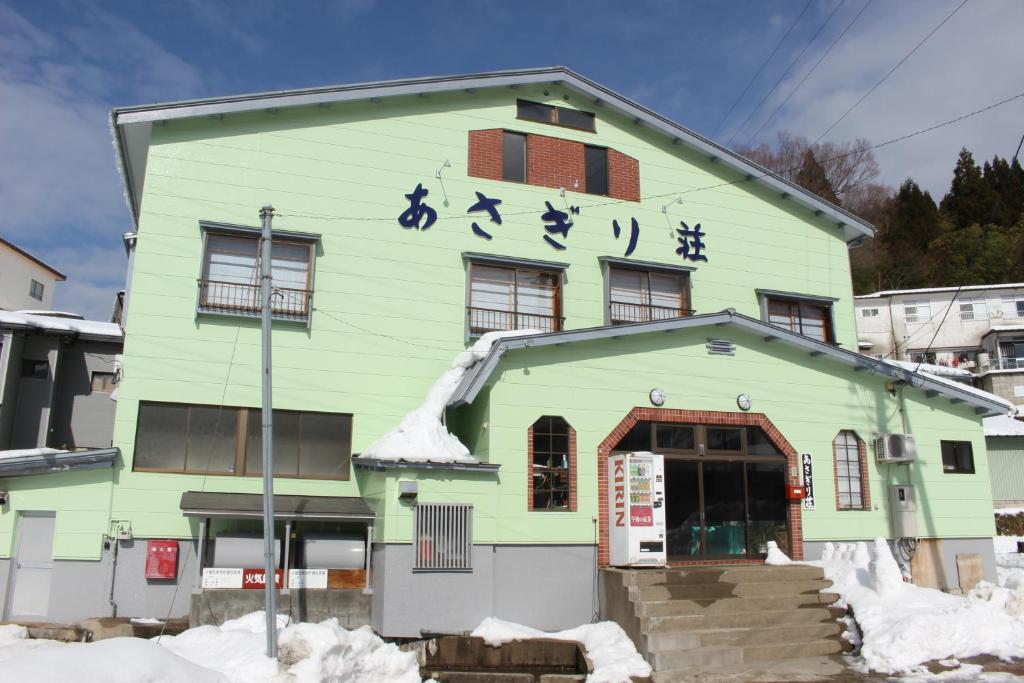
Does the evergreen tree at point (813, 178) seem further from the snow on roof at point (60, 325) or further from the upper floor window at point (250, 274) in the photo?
the snow on roof at point (60, 325)

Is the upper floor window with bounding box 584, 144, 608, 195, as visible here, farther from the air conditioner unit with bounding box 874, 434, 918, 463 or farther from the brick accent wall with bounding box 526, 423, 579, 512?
the air conditioner unit with bounding box 874, 434, 918, 463

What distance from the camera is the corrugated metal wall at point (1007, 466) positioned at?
32588mm

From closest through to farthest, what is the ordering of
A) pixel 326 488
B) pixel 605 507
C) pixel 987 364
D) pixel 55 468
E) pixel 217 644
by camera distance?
pixel 217 644 < pixel 55 468 < pixel 605 507 < pixel 326 488 < pixel 987 364

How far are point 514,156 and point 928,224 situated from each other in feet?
157

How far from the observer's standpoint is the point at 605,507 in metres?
14.8

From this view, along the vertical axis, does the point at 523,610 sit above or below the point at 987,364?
below

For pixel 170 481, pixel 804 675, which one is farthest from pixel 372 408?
pixel 804 675

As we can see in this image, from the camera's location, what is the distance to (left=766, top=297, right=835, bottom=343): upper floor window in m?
20.4

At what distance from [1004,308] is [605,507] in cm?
4395

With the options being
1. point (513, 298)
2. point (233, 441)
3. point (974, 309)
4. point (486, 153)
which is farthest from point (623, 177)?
point (974, 309)

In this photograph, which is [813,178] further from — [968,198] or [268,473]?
[268,473]

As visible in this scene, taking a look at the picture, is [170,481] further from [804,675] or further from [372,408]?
[804,675]

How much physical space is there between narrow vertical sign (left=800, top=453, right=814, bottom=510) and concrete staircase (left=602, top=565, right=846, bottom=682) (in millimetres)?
1935

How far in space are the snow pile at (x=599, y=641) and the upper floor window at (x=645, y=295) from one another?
291 inches
